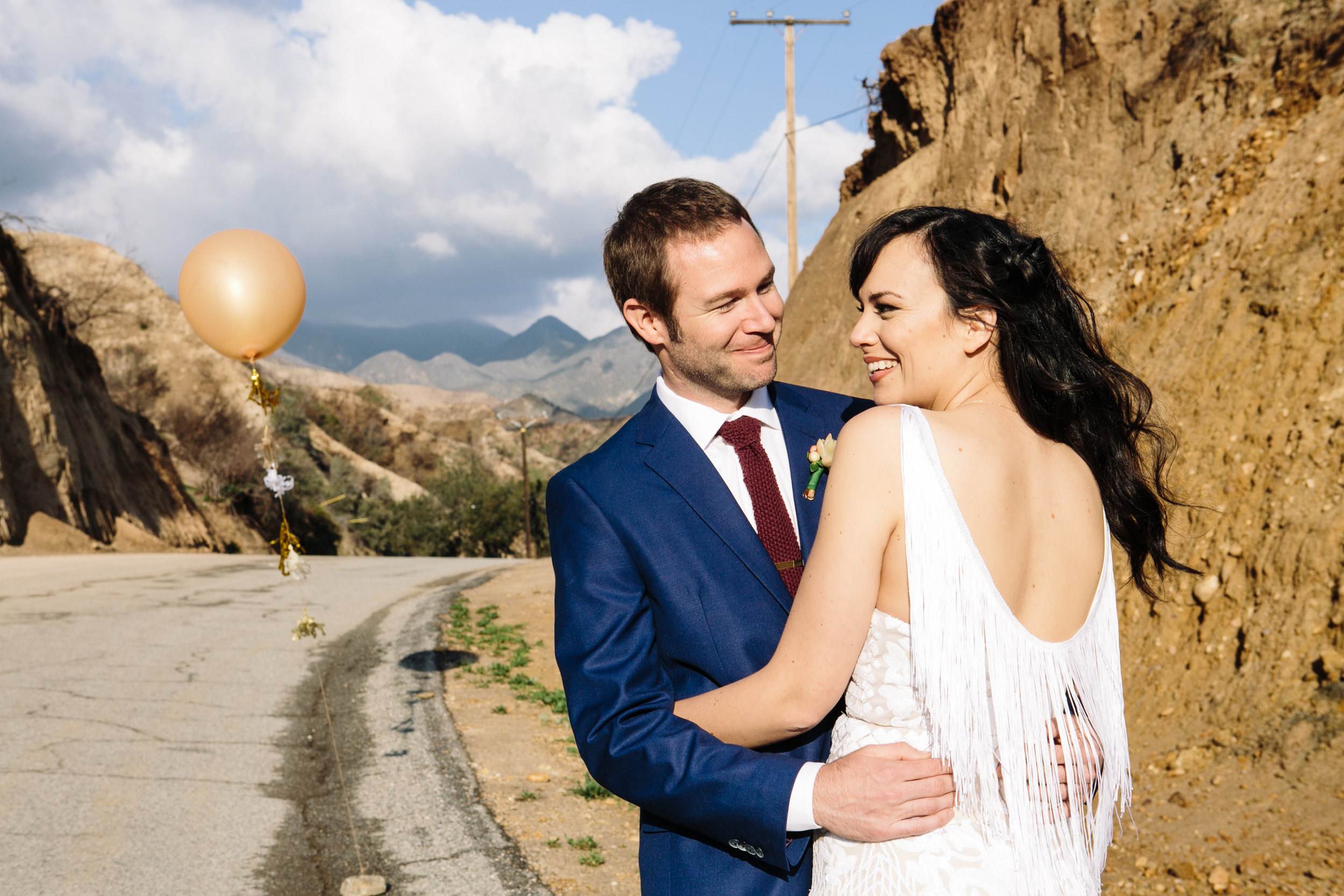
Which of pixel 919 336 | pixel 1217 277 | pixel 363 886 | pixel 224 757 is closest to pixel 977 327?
pixel 919 336

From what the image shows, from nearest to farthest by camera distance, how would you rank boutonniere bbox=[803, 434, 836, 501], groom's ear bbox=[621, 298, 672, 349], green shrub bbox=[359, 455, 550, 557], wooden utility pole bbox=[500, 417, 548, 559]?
boutonniere bbox=[803, 434, 836, 501] → groom's ear bbox=[621, 298, 672, 349] → wooden utility pole bbox=[500, 417, 548, 559] → green shrub bbox=[359, 455, 550, 557]

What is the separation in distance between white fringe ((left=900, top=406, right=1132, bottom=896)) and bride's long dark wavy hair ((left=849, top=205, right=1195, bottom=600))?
0.30 m

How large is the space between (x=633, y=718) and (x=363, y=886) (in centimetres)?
319

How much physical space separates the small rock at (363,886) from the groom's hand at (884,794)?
10.9 feet

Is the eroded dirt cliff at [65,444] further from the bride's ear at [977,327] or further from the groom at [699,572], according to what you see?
the bride's ear at [977,327]

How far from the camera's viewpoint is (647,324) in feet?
7.52

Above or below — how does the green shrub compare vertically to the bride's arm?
below

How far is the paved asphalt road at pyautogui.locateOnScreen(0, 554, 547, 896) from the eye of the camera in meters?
A: 4.44

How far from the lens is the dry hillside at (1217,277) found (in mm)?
4926

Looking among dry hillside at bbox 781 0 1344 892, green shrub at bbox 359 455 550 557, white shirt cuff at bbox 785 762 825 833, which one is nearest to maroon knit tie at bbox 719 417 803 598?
white shirt cuff at bbox 785 762 825 833

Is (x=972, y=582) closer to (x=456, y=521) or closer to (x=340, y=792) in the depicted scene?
(x=340, y=792)

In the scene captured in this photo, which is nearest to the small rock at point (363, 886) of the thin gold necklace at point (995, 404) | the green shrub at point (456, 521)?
the thin gold necklace at point (995, 404)

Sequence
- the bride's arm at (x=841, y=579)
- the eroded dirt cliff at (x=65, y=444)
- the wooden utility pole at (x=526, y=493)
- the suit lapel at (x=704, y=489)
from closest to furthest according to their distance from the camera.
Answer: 1. the bride's arm at (x=841, y=579)
2. the suit lapel at (x=704, y=489)
3. the eroded dirt cliff at (x=65, y=444)
4. the wooden utility pole at (x=526, y=493)

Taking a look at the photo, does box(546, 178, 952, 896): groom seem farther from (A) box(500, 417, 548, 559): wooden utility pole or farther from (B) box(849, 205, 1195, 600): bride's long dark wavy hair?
(A) box(500, 417, 548, 559): wooden utility pole
